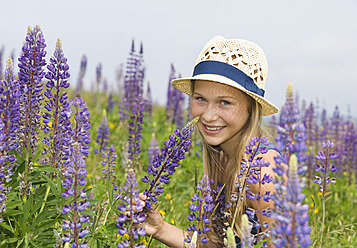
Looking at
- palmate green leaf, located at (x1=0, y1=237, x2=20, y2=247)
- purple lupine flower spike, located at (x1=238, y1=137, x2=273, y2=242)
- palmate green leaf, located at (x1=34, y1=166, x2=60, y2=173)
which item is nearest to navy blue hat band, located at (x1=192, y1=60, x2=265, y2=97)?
purple lupine flower spike, located at (x1=238, y1=137, x2=273, y2=242)

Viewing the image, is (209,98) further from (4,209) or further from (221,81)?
(4,209)

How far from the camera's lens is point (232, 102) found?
3289 millimetres

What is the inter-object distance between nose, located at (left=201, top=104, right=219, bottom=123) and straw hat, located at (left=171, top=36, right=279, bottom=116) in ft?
0.87

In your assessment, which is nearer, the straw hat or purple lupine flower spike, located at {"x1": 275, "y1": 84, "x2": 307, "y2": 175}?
purple lupine flower spike, located at {"x1": 275, "y1": 84, "x2": 307, "y2": 175}

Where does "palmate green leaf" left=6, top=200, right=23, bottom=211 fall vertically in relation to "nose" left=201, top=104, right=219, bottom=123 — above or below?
below

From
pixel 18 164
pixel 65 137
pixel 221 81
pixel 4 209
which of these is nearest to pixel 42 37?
pixel 65 137

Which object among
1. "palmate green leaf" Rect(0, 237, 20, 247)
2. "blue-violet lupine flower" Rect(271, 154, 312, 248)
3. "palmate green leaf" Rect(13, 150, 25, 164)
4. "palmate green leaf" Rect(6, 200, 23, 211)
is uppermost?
"blue-violet lupine flower" Rect(271, 154, 312, 248)

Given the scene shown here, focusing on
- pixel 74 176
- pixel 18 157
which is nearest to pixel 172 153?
pixel 74 176

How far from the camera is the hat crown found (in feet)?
10.9

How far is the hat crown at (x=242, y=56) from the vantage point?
3.32 m

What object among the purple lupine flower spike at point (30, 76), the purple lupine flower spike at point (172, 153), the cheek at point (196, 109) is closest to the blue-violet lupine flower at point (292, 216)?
the purple lupine flower spike at point (172, 153)

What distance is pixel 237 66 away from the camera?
130 inches

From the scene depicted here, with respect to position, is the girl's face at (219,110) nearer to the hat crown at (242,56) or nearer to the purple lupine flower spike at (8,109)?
the hat crown at (242,56)

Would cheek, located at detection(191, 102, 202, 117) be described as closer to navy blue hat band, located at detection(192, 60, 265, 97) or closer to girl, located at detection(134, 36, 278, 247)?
girl, located at detection(134, 36, 278, 247)
